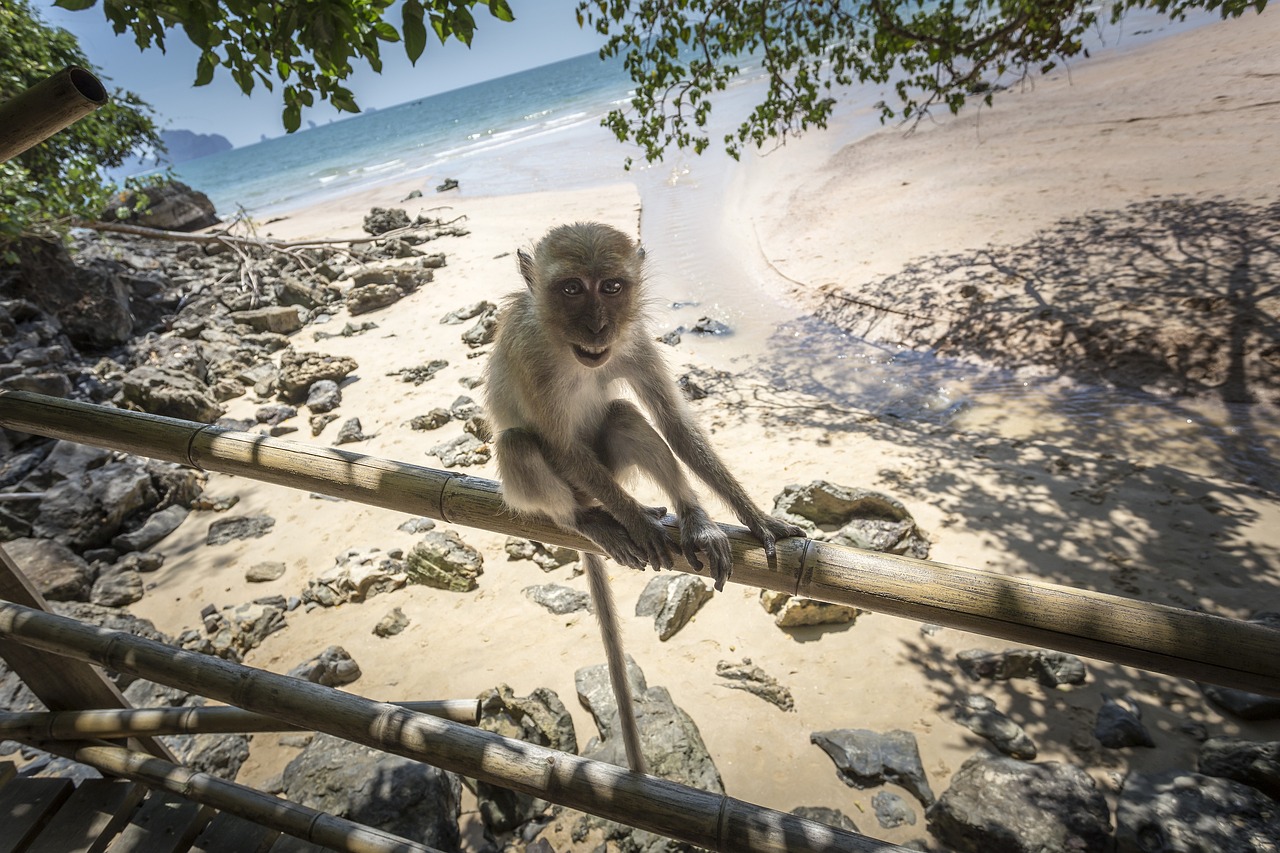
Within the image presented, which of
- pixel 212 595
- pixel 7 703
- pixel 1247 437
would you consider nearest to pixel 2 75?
pixel 212 595

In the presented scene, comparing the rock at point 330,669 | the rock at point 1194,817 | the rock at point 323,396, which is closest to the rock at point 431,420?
the rock at point 323,396

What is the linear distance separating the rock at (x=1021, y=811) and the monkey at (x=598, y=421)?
5.98 ft

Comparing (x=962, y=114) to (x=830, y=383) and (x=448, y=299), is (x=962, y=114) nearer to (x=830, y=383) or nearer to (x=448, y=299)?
(x=830, y=383)

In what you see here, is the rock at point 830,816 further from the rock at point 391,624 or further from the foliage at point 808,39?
the foliage at point 808,39

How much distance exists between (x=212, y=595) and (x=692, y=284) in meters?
10.1

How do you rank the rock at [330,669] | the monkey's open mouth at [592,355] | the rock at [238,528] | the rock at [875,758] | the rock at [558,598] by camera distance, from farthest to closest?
the rock at [238,528] → the rock at [558,598] → the rock at [330,669] → the rock at [875,758] → the monkey's open mouth at [592,355]

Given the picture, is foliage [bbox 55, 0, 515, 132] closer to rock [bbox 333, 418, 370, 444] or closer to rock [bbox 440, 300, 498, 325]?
rock [bbox 333, 418, 370, 444]

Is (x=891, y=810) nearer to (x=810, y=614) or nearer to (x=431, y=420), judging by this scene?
(x=810, y=614)

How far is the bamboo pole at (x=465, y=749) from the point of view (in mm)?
2114

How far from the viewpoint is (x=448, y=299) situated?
12445mm

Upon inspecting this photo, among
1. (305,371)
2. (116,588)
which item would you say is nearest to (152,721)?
(116,588)

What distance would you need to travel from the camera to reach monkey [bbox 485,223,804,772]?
2.73 meters

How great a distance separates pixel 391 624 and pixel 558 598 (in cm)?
145

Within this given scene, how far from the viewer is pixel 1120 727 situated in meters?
3.63
